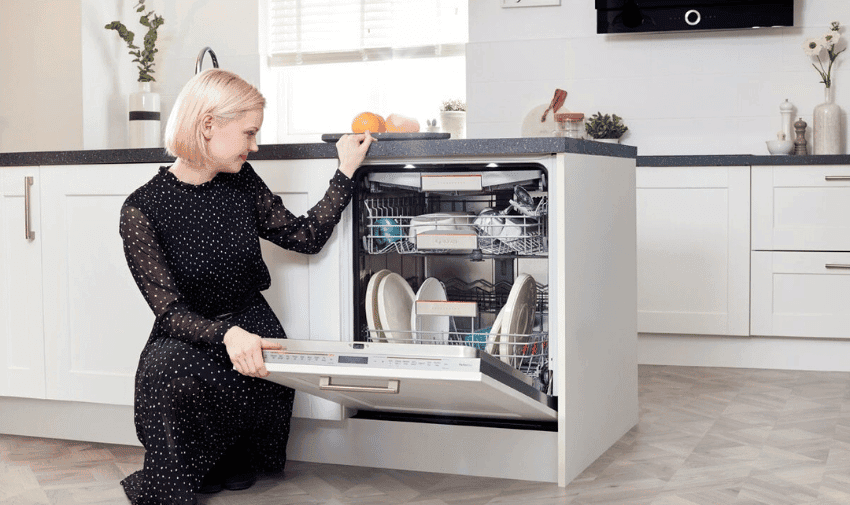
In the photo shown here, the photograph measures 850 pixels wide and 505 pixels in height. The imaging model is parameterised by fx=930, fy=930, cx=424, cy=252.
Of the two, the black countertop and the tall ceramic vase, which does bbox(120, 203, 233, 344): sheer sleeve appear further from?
the tall ceramic vase

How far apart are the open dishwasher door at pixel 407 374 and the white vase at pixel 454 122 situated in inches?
87.1

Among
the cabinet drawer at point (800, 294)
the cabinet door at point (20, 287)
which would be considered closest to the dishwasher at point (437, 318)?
the cabinet door at point (20, 287)

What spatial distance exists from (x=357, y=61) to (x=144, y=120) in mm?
1216

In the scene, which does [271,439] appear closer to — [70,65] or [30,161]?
[30,161]

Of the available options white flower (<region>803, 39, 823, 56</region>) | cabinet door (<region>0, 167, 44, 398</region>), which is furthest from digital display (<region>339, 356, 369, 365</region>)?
white flower (<region>803, 39, 823, 56</region>)

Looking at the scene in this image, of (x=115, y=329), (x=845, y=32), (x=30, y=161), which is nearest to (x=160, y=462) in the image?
(x=115, y=329)

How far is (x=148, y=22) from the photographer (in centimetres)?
438

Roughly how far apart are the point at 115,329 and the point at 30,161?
55 cm

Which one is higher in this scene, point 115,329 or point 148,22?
point 148,22

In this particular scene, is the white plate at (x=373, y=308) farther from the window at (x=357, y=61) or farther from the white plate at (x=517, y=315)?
the window at (x=357, y=61)

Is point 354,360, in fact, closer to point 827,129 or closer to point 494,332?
point 494,332

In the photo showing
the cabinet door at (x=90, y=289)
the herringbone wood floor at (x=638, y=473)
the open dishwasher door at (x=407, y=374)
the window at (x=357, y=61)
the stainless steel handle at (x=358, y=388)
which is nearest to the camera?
the open dishwasher door at (x=407, y=374)

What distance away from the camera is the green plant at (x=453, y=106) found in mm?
4520

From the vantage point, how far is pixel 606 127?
4.25 m
